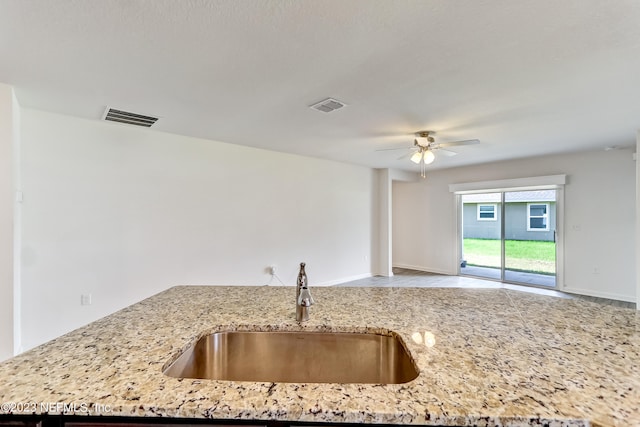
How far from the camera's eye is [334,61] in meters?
2.04

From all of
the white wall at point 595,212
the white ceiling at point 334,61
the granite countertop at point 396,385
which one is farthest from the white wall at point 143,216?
the white wall at point 595,212

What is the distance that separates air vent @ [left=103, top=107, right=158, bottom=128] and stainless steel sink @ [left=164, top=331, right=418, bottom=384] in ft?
9.59

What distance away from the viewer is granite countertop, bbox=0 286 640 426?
2.21ft

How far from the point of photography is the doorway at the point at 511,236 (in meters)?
5.52

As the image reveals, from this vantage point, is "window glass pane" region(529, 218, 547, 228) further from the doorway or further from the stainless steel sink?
the stainless steel sink

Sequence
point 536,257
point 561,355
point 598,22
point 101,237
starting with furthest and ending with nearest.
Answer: point 536,257 → point 101,237 → point 598,22 → point 561,355

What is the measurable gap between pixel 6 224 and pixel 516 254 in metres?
7.53

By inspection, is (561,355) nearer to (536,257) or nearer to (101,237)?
(101,237)

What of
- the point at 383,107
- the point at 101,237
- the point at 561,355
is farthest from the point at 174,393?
the point at 101,237

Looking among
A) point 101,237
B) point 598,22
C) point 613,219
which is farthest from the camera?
point 613,219

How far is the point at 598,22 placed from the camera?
162cm

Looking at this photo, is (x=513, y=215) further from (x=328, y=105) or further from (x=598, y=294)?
(x=328, y=105)

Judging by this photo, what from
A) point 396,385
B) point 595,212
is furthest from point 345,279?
point 396,385

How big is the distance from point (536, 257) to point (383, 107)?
4971mm
